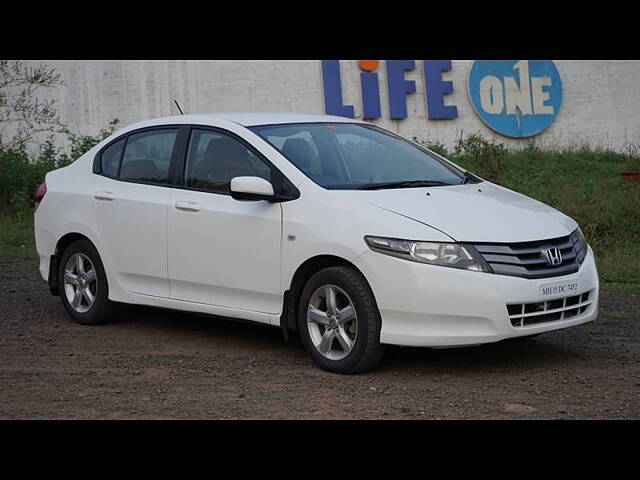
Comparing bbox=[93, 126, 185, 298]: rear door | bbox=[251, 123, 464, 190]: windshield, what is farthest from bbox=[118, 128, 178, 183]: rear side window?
bbox=[251, 123, 464, 190]: windshield

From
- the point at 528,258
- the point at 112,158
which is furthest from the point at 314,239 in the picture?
the point at 112,158

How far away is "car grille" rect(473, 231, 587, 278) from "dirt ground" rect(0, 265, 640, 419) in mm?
680

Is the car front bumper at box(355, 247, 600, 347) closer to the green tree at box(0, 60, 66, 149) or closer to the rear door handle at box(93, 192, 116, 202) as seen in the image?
the rear door handle at box(93, 192, 116, 202)

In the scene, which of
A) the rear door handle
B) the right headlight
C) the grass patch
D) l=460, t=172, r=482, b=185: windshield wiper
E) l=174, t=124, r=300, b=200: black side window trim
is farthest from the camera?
the grass patch

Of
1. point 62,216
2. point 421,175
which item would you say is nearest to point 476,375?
point 421,175

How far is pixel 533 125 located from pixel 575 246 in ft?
41.2

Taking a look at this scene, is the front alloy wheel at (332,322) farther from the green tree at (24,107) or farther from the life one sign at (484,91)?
the life one sign at (484,91)

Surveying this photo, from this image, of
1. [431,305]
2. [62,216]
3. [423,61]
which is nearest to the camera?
[431,305]

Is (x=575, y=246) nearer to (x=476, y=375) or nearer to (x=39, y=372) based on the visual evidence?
(x=476, y=375)

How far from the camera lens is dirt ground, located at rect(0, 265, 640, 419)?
6379 mm

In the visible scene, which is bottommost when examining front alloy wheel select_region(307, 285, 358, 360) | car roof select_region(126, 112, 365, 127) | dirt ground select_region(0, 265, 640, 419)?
dirt ground select_region(0, 265, 640, 419)

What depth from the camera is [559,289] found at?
23.5ft

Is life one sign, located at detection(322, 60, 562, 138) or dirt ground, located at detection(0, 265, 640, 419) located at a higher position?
life one sign, located at detection(322, 60, 562, 138)

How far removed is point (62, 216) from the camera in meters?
9.26
